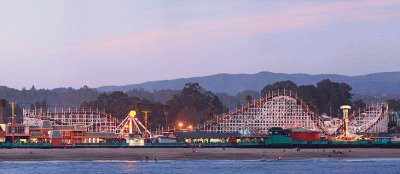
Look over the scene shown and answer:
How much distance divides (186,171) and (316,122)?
2751 inches

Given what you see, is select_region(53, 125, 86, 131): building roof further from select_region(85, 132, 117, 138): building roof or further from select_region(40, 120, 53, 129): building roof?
select_region(85, 132, 117, 138): building roof

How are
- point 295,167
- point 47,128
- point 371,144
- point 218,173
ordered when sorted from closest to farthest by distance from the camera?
1. point 218,173
2. point 295,167
3. point 371,144
4. point 47,128

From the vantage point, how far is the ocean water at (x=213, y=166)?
325 feet

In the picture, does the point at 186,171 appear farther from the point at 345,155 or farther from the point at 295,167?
the point at 345,155

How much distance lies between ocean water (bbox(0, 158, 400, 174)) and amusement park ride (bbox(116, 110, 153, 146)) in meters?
26.5

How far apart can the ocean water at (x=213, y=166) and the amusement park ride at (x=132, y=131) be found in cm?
2647

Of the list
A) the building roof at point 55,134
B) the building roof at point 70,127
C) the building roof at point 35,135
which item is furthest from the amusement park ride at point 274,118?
the building roof at point 55,134

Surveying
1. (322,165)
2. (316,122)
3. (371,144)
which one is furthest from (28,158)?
(316,122)

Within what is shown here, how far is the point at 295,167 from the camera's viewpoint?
10500 cm

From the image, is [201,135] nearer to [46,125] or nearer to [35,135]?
[46,125]

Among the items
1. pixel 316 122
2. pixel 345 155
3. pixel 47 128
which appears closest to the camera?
pixel 345 155

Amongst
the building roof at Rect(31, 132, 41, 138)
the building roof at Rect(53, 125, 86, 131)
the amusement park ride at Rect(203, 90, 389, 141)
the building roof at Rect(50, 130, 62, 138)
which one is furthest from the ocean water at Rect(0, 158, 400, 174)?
the amusement park ride at Rect(203, 90, 389, 141)

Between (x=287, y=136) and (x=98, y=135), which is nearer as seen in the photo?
(x=287, y=136)

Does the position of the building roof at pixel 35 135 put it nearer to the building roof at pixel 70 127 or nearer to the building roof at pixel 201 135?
the building roof at pixel 70 127
